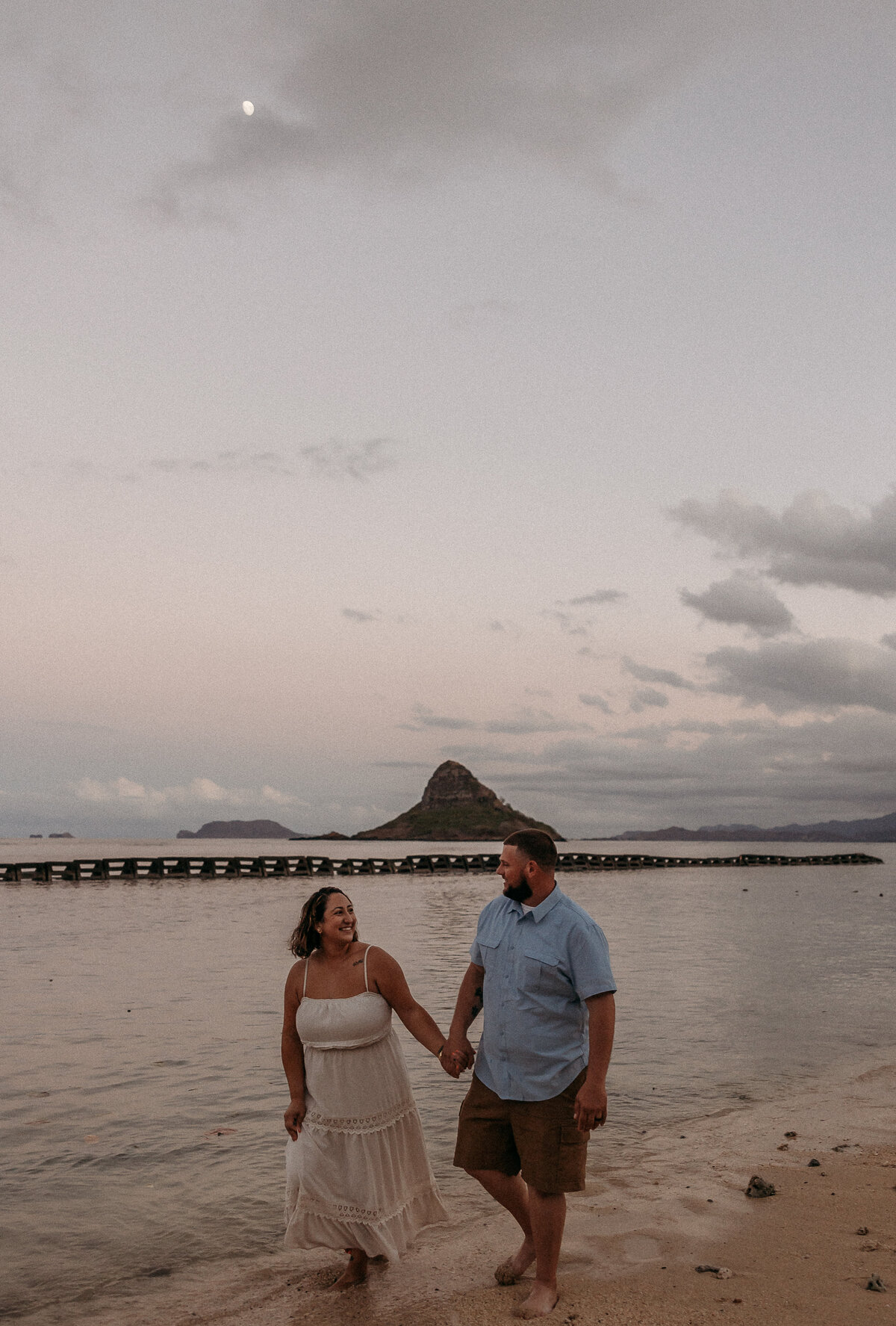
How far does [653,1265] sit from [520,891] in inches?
92.3

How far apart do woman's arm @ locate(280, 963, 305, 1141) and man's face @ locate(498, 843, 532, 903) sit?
114 cm

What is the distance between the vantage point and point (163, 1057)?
10.6 metres

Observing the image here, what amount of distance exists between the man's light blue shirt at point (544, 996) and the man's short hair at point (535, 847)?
0.58 ft

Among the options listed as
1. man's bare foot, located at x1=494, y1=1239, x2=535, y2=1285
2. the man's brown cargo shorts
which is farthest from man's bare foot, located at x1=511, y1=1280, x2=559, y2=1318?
the man's brown cargo shorts

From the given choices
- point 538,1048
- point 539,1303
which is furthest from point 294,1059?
point 539,1303

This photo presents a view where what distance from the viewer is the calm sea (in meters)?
6.27

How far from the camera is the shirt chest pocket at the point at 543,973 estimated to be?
4355 mm

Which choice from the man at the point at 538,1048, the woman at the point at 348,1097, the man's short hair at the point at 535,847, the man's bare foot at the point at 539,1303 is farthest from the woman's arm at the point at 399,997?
the man's bare foot at the point at 539,1303

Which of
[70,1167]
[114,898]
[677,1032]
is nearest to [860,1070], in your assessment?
[677,1032]

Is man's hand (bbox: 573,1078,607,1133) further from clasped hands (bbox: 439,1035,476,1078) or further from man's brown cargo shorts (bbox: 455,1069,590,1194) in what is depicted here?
clasped hands (bbox: 439,1035,476,1078)

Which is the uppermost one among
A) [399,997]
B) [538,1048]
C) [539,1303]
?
[399,997]

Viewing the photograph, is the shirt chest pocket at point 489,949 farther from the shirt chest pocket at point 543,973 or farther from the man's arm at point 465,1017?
the shirt chest pocket at point 543,973

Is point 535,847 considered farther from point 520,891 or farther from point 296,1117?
point 296,1117

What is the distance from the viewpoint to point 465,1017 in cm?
472
